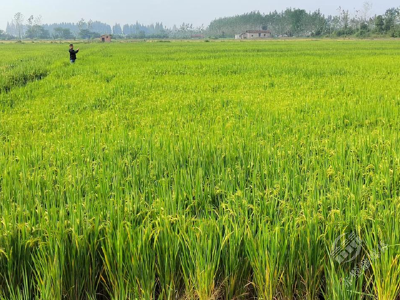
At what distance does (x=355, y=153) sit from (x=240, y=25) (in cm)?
18696

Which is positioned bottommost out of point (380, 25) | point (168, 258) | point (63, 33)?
point (168, 258)

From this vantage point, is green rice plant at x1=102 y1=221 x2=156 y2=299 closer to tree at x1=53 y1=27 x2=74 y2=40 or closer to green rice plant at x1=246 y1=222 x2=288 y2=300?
green rice plant at x1=246 y1=222 x2=288 y2=300

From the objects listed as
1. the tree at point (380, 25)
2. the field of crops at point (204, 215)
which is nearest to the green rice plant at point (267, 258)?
the field of crops at point (204, 215)

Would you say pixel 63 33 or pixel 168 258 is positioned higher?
pixel 63 33

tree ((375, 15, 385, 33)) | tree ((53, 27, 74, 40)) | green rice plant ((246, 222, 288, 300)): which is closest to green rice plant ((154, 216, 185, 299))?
green rice plant ((246, 222, 288, 300))

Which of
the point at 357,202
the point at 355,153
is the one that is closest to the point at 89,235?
the point at 357,202

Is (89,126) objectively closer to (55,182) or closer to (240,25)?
(55,182)

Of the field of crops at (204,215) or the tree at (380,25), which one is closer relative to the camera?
the field of crops at (204,215)

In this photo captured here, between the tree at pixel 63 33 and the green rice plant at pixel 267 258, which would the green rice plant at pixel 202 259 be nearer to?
the green rice plant at pixel 267 258

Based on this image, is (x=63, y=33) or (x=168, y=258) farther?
(x=63, y=33)

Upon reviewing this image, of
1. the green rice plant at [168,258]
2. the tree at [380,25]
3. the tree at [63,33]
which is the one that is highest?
the tree at [63,33]

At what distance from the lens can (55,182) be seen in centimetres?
318

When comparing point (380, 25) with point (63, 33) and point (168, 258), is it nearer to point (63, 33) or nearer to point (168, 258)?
point (168, 258)

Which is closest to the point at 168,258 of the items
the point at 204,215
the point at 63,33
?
the point at 204,215
